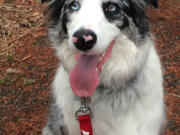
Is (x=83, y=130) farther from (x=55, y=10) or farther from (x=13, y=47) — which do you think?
(x=13, y=47)

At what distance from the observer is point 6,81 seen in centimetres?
519

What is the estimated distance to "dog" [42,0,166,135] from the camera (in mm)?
2850

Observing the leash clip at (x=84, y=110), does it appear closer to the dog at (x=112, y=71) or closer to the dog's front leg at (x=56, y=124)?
the dog at (x=112, y=71)

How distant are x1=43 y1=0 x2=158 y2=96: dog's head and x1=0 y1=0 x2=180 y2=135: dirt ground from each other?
39.2 inches

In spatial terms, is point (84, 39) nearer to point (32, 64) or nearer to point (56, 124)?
point (56, 124)

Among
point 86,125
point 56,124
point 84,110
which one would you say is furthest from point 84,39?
point 56,124

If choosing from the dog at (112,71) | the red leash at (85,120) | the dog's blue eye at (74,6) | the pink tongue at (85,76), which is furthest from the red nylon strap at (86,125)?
the dog's blue eye at (74,6)

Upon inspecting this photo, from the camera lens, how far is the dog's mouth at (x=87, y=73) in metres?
2.84

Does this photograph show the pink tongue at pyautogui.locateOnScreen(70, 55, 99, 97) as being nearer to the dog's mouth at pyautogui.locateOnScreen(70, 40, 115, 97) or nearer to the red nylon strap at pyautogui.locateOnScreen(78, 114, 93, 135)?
the dog's mouth at pyautogui.locateOnScreen(70, 40, 115, 97)

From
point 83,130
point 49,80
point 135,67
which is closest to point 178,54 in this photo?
point 49,80

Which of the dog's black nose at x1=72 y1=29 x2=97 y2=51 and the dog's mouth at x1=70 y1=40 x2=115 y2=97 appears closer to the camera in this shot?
the dog's black nose at x1=72 y1=29 x2=97 y2=51

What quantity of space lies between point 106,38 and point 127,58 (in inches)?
17.3

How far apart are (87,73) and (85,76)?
3 centimetres

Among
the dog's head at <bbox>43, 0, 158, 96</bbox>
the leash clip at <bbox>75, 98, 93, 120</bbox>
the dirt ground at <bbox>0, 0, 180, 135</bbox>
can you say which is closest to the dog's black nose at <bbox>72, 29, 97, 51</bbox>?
the dog's head at <bbox>43, 0, 158, 96</bbox>
